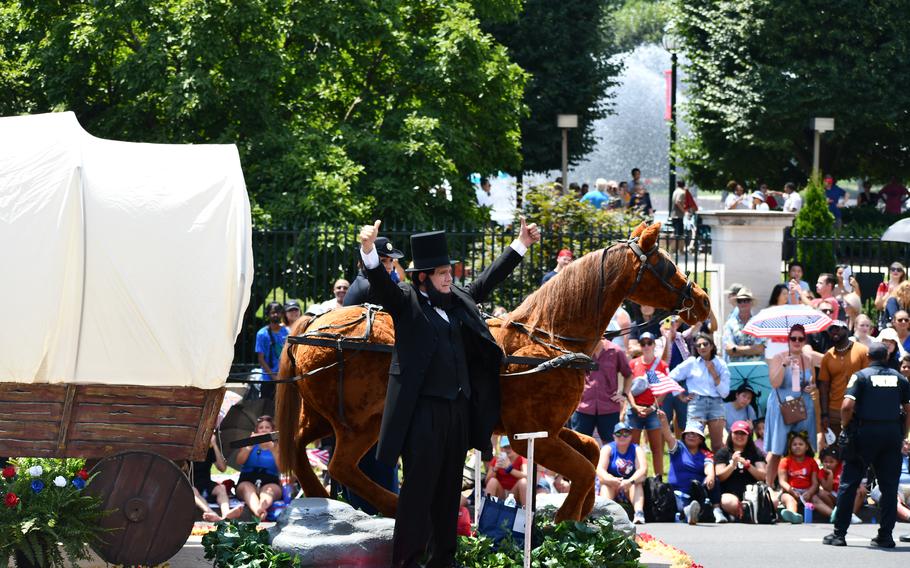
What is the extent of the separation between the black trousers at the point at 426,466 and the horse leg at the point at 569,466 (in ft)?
3.40

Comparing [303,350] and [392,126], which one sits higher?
[392,126]

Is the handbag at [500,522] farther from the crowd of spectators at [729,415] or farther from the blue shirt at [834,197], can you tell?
the blue shirt at [834,197]

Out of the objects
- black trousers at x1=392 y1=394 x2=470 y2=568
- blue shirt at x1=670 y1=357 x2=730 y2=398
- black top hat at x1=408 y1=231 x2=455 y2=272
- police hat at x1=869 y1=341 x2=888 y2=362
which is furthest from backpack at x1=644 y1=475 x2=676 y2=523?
black top hat at x1=408 y1=231 x2=455 y2=272

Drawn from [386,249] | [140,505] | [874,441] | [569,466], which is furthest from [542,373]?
[874,441]

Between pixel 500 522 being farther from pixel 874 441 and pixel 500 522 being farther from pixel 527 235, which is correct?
pixel 874 441

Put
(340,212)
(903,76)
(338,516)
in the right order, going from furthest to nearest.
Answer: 1. (903,76)
2. (340,212)
3. (338,516)

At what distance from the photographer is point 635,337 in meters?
15.2

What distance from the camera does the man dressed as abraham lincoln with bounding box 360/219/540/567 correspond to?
8203 mm

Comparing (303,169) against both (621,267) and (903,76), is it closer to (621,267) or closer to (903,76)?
(621,267)

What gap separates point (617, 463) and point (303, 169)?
7581mm

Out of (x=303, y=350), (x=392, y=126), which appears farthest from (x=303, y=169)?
(x=303, y=350)

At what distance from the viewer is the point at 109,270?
8414 millimetres

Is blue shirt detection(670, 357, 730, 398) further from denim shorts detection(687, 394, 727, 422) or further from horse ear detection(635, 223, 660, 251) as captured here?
horse ear detection(635, 223, 660, 251)

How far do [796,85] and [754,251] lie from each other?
482 inches
